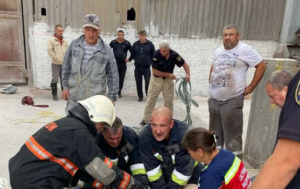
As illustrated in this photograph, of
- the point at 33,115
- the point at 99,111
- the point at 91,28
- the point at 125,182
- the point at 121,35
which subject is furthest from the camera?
the point at 121,35

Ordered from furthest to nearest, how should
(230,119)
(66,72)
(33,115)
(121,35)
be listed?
(121,35), (33,115), (66,72), (230,119)

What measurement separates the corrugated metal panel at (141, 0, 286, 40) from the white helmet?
5733 mm

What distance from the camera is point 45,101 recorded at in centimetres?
651

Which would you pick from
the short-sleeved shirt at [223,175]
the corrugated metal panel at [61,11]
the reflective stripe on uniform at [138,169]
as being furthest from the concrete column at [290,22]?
the short-sleeved shirt at [223,175]

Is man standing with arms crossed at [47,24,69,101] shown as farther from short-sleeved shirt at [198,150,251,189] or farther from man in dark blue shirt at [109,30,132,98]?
short-sleeved shirt at [198,150,251,189]

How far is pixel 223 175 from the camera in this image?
187cm

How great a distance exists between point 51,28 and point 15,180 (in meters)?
5.99

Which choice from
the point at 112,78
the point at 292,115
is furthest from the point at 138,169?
the point at 292,115

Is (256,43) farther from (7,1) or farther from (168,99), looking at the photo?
(7,1)

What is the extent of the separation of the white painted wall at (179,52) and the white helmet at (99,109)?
5564mm

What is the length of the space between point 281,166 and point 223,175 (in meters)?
0.94

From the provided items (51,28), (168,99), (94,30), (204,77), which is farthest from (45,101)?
(204,77)

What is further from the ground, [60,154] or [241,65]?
[241,65]

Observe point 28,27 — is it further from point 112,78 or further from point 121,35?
point 112,78
